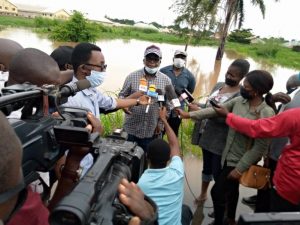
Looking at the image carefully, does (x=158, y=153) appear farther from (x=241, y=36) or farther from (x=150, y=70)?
(x=241, y=36)

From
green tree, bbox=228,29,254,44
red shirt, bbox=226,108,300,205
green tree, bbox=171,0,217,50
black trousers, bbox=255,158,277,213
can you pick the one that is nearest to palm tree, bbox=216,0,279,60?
green tree, bbox=171,0,217,50

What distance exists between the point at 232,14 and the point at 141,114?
20809mm

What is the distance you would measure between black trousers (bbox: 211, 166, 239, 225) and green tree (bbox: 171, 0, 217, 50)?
752 inches

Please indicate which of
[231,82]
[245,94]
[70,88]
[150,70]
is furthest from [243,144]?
[70,88]

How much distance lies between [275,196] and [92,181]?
1860 mm

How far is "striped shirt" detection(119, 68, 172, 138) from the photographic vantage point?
3.59 metres

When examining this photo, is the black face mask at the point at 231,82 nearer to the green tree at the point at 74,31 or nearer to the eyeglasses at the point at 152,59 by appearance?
the eyeglasses at the point at 152,59

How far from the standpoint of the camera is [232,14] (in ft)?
73.8

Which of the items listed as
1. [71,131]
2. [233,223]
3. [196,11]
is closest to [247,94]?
[233,223]

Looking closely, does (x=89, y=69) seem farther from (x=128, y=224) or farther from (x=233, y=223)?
(x=233, y=223)

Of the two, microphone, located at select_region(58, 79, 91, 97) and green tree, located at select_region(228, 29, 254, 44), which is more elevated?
microphone, located at select_region(58, 79, 91, 97)

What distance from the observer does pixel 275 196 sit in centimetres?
241

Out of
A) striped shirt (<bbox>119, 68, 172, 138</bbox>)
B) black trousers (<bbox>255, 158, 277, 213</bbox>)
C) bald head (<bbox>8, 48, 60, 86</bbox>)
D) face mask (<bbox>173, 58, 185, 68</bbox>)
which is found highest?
bald head (<bbox>8, 48, 60, 86</bbox>)

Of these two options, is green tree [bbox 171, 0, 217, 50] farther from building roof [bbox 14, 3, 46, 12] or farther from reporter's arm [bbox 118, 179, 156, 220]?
building roof [bbox 14, 3, 46, 12]
